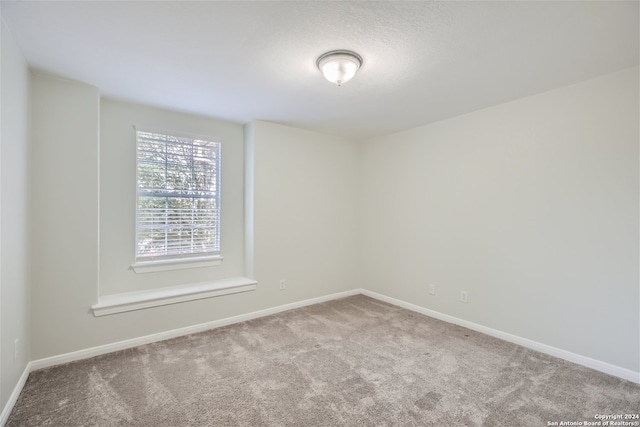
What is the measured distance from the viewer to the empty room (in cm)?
184

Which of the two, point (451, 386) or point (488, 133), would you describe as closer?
point (451, 386)

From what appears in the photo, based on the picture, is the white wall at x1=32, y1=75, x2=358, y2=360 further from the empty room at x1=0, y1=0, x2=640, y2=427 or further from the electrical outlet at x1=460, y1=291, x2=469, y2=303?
the electrical outlet at x1=460, y1=291, x2=469, y2=303

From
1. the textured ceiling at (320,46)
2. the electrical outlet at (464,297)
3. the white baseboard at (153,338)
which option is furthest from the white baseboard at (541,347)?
the textured ceiling at (320,46)

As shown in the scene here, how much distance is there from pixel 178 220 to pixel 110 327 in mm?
1239

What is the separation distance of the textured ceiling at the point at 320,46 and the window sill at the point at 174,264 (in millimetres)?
1736

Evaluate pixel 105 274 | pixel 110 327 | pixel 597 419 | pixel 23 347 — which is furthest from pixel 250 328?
pixel 597 419

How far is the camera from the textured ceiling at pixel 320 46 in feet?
5.39

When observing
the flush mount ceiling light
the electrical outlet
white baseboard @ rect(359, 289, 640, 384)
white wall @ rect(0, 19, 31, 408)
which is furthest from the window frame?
the electrical outlet

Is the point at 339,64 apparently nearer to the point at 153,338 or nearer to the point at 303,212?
the point at 303,212

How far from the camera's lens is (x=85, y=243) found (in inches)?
102

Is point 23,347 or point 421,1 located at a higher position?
point 421,1

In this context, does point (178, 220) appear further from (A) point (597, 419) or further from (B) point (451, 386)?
(A) point (597, 419)

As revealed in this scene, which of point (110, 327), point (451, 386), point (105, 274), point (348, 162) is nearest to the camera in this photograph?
point (451, 386)

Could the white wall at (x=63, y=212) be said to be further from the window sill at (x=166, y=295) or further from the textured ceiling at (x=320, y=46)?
the textured ceiling at (x=320, y=46)
